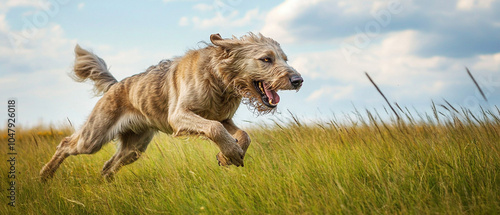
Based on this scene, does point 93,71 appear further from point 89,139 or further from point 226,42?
point 226,42

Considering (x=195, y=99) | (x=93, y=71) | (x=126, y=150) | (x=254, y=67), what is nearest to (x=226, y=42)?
(x=254, y=67)

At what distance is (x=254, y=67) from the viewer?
16.6 feet

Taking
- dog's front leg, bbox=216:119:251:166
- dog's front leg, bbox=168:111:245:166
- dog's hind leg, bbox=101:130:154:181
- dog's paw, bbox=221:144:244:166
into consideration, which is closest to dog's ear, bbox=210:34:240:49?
dog's front leg, bbox=168:111:245:166

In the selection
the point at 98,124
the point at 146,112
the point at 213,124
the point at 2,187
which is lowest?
the point at 2,187

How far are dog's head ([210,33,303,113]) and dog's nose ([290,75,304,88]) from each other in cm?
7

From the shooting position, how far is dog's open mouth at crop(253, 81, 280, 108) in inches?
197

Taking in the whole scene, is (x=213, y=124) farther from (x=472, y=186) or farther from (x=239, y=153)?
(x=472, y=186)

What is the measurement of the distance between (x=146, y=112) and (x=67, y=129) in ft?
22.7

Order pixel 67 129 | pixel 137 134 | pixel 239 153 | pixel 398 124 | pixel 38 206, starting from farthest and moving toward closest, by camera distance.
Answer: pixel 67 129 < pixel 137 134 < pixel 38 206 < pixel 398 124 < pixel 239 153

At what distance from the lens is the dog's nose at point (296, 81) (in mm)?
4711

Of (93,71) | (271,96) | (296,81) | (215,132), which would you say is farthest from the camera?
(93,71)

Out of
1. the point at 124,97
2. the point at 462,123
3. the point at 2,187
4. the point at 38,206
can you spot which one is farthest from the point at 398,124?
the point at 2,187

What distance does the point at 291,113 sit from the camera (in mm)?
6363

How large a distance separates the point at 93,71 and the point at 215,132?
3508mm
